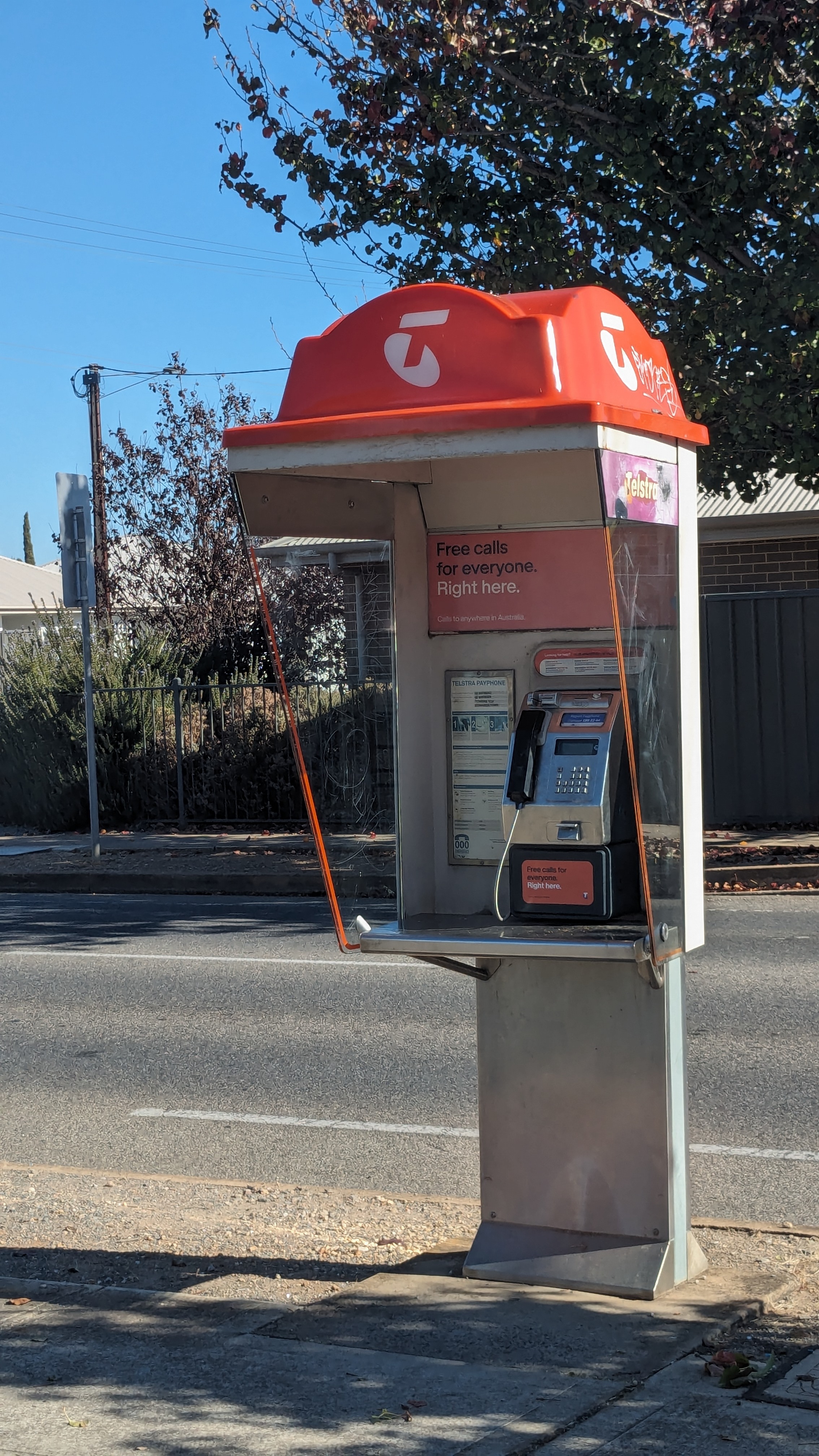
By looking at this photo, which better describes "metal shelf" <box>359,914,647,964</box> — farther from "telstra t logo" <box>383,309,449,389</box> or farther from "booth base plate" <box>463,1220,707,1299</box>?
"telstra t logo" <box>383,309,449,389</box>

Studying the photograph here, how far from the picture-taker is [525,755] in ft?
14.5

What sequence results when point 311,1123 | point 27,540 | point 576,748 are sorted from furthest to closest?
1. point 27,540
2. point 311,1123
3. point 576,748

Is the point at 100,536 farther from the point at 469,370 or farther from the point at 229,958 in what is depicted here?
the point at 469,370

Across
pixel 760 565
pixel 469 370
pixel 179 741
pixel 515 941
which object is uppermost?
pixel 760 565

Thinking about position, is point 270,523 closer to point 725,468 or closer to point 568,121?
point 568,121

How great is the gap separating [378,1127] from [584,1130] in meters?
2.18

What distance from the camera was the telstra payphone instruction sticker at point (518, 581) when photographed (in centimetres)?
461

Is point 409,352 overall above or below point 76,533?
below

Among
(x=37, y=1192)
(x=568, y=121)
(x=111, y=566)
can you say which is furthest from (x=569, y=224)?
(x=111, y=566)

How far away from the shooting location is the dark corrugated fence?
14797 mm

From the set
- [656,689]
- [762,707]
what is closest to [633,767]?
[656,689]

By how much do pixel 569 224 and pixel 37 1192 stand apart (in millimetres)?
9433

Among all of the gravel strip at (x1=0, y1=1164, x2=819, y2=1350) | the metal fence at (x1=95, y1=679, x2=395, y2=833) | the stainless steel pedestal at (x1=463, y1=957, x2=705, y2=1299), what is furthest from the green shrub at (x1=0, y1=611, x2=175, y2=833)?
the stainless steel pedestal at (x1=463, y1=957, x2=705, y2=1299)

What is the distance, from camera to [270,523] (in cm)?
509
